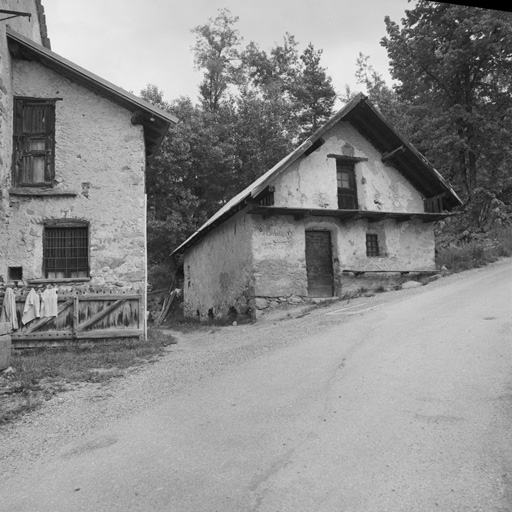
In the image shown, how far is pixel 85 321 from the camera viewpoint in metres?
10.4

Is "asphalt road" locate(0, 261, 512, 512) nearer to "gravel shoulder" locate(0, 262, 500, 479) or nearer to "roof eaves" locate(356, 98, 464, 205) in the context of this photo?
"gravel shoulder" locate(0, 262, 500, 479)

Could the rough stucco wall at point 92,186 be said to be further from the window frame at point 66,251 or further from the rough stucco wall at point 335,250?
the rough stucco wall at point 335,250

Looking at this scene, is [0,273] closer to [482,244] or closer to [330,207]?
[330,207]

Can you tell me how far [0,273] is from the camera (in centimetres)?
1012

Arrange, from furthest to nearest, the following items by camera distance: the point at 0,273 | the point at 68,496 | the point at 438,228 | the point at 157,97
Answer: the point at 157,97, the point at 438,228, the point at 0,273, the point at 68,496

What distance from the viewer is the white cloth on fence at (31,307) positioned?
10.0 m

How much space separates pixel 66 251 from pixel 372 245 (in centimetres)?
1089

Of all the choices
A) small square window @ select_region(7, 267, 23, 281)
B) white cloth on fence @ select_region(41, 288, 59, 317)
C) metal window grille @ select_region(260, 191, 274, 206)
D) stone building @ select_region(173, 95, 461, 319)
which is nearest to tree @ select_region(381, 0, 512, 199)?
stone building @ select_region(173, 95, 461, 319)

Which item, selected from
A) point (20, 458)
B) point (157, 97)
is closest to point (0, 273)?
point (20, 458)

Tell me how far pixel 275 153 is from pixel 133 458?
27.4 m

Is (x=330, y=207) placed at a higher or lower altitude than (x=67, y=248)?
higher

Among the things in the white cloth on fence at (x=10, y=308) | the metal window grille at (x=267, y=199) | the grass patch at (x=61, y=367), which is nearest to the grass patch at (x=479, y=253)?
the metal window grille at (x=267, y=199)

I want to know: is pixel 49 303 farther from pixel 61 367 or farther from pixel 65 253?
pixel 61 367

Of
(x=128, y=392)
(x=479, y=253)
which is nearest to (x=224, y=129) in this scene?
(x=479, y=253)
